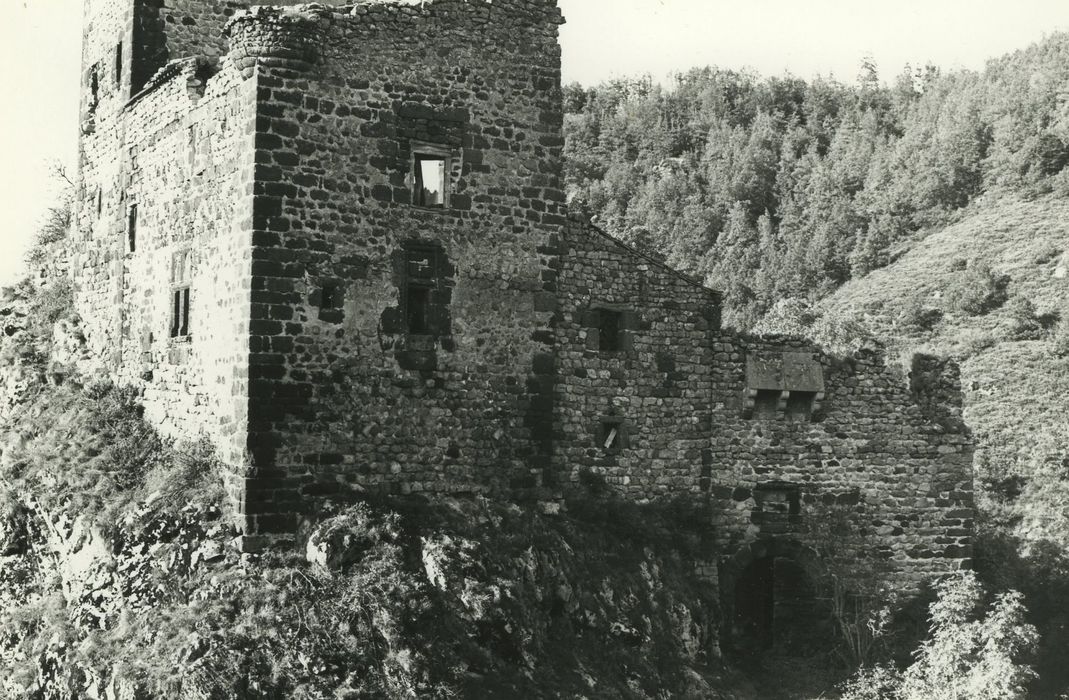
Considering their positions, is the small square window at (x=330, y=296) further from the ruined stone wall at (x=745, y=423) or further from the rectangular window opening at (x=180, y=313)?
the ruined stone wall at (x=745, y=423)

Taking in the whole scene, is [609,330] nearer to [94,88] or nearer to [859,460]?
[859,460]

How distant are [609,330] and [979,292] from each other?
74.5ft

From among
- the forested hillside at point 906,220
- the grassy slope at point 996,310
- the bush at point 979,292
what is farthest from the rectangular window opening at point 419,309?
the bush at point 979,292

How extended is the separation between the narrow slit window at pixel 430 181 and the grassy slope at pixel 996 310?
18.8 m

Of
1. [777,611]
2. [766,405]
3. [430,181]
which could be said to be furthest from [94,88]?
[777,611]

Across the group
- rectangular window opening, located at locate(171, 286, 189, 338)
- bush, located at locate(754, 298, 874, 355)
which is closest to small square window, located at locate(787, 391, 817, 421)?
bush, located at locate(754, 298, 874, 355)

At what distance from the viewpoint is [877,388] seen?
2078 cm

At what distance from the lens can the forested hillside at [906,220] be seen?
30.2m

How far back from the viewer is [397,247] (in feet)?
56.3

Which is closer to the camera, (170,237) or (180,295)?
(180,295)

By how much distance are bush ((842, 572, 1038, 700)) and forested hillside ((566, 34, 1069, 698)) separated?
193cm

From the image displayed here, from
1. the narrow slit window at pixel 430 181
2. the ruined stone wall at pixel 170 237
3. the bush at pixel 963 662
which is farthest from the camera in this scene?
the bush at pixel 963 662

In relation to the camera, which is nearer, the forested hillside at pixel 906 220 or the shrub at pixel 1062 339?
the forested hillside at pixel 906 220

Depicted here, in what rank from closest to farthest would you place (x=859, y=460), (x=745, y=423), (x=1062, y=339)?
(x=745, y=423) < (x=859, y=460) < (x=1062, y=339)
